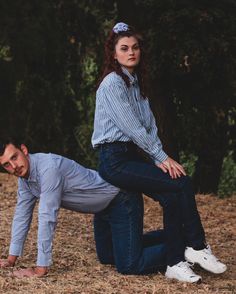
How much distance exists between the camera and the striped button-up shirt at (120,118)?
5172 millimetres

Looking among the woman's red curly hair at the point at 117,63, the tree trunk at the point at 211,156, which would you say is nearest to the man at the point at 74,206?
the woman's red curly hair at the point at 117,63

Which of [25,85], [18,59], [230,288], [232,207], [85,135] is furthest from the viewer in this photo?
[85,135]

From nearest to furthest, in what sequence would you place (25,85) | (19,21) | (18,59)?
(19,21), (18,59), (25,85)

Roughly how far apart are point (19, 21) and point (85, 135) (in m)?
3.61

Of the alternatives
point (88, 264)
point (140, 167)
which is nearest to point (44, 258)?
point (88, 264)

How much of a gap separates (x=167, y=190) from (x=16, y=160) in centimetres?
100

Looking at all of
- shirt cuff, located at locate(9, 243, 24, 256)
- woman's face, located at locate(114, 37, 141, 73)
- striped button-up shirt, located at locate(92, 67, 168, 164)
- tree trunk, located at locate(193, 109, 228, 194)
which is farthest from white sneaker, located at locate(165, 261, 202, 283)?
tree trunk, located at locate(193, 109, 228, 194)

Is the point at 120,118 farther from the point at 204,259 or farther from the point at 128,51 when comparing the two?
the point at 204,259

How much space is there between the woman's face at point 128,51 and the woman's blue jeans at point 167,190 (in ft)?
1.83

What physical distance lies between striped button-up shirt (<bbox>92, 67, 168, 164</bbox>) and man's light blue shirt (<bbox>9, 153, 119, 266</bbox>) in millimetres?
271

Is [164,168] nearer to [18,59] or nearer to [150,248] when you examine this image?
[150,248]

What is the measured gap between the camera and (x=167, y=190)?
5.16 metres

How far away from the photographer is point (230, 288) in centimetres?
516

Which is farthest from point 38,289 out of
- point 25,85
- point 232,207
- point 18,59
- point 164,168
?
point 25,85
